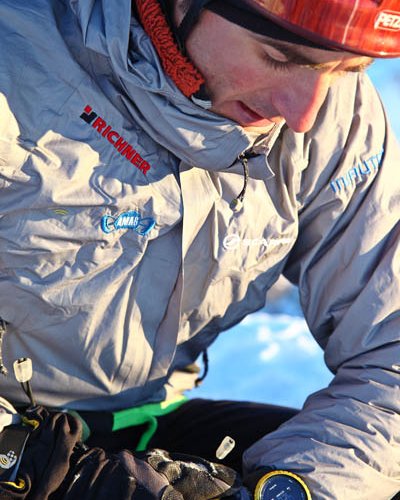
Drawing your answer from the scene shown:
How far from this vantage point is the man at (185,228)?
1.93 meters

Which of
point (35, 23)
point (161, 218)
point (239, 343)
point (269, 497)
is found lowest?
point (239, 343)

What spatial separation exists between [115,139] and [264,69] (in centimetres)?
37

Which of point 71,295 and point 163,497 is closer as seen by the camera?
point 163,497

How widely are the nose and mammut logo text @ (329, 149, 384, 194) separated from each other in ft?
1.33

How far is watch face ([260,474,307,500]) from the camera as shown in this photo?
2.07 meters

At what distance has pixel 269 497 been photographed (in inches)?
81.8

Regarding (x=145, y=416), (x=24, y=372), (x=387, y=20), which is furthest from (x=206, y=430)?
(x=387, y=20)

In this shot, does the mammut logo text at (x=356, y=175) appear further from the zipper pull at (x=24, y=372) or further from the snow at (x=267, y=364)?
the snow at (x=267, y=364)

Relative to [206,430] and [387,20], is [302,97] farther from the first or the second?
[206,430]

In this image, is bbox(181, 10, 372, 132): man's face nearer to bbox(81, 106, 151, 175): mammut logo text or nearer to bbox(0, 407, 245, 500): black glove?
bbox(81, 106, 151, 175): mammut logo text

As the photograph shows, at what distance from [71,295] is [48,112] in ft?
1.40

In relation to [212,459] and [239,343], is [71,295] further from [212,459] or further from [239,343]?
[239,343]

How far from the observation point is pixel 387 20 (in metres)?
1.80

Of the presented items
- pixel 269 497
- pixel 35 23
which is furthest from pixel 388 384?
pixel 35 23
